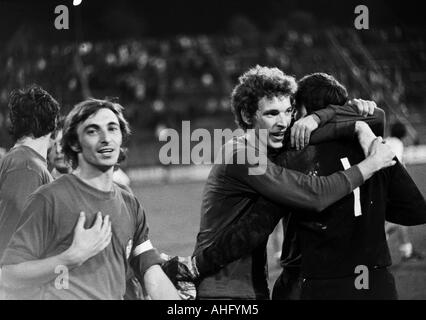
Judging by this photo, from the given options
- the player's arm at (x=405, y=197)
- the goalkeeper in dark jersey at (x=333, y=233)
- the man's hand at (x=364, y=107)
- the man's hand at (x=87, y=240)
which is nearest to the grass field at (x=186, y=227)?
the player's arm at (x=405, y=197)

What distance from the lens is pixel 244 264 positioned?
2887 mm

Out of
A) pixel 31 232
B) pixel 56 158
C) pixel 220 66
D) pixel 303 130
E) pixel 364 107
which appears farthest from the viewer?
pixel 220 66

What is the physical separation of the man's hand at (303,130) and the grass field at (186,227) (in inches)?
108

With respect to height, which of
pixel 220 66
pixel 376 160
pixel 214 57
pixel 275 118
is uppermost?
pixel 214 57

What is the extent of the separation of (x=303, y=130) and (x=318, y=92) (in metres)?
0.34

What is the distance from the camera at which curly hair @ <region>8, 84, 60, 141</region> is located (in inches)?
130

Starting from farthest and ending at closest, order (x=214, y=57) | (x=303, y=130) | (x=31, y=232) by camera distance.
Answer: (x=214, y=57) → (x=303, y=130) → (x=31, y=232)

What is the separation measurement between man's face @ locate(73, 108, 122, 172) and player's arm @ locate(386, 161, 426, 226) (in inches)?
50.5

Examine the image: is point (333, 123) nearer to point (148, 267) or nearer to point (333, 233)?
point (333, 233)

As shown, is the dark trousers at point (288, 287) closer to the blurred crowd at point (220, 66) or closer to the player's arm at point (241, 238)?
the player's arm at point (241, 238)

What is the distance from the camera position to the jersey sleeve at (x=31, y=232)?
2.53m

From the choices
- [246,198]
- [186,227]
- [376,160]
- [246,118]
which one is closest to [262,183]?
[246,198]

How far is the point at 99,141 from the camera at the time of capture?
2680 millimetres

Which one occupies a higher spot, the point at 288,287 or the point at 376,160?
the point at 376,160
